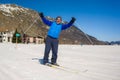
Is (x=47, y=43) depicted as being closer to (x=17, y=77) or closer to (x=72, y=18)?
(x=72, y=18)

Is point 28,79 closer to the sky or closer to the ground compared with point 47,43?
closer to the ground

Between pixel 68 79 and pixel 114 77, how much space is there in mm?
1246

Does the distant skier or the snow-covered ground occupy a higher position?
the distant skier

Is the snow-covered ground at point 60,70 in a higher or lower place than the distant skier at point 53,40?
lower

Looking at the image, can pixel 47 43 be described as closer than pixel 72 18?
Yes

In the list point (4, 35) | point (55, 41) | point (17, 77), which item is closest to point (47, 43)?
point (55, 41)

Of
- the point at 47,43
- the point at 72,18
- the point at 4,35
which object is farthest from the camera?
the point at 4,35

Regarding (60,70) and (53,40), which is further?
(53,40)

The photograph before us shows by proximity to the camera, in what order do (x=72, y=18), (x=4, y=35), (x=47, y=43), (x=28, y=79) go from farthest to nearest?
(x=4, y=35)
(x=72, y=18)
(x=47, y=43)
(x=28, y=79)

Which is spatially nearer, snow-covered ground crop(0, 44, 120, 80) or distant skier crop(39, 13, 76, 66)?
snow-covered ground crop(0, 44, 120, 80)

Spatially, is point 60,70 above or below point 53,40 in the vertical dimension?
below

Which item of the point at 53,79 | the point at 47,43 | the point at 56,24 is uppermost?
the point at 56,24

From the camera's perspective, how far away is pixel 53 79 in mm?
6242

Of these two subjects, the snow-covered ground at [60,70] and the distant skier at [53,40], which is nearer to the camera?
the snow-covered ground at [60,70]
